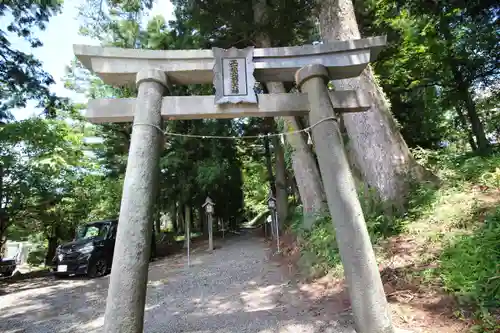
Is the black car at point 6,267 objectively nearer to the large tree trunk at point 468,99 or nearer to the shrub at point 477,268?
the shrub at point 477,268

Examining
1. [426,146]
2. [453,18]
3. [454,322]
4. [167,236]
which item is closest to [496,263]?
[454,322]

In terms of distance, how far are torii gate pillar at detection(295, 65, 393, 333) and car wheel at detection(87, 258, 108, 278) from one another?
25.6ft

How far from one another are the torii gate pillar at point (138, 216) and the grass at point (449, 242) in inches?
120

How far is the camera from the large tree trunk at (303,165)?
26.2ft

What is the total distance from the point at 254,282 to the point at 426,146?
25.0ft

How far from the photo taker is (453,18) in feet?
23.9

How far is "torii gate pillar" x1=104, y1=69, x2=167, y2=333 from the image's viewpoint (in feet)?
8.46

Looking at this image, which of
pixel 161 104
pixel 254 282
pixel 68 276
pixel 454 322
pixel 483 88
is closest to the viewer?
pixel 454 322

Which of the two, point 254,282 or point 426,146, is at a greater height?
point 426,146

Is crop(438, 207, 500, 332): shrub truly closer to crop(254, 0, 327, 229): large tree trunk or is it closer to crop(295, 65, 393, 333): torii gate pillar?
crop(295, 65, 393, 333): torii gate pillar

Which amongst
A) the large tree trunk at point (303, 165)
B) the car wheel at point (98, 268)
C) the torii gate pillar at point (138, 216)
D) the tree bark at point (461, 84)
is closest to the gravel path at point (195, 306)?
the car wheel at point (98, 268)

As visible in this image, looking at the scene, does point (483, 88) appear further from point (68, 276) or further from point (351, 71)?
point (68, 276)

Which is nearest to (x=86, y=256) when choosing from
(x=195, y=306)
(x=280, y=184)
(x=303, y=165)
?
(x=195, y=306)

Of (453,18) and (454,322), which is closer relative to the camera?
(454,322)
